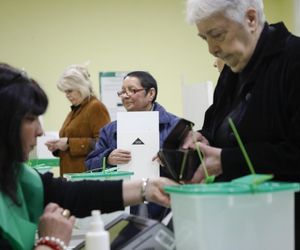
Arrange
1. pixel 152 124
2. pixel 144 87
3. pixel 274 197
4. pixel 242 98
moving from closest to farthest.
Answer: pixel 274 197 < pixel 242 98 < pixel 152 124 < pixel 144 87

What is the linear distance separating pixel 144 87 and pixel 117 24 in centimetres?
184

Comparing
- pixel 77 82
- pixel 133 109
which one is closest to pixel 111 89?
pixel 77 82

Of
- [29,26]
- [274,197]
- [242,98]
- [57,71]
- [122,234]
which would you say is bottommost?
[122,234]

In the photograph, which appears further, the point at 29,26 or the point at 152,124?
the point at 29,26

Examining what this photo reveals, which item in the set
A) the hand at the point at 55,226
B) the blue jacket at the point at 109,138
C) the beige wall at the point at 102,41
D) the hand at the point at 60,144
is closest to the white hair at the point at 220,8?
the hand at the point at 55,226

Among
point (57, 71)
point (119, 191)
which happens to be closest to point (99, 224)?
point (119, 191)

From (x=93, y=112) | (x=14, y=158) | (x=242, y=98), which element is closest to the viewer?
(x=14, y=158)

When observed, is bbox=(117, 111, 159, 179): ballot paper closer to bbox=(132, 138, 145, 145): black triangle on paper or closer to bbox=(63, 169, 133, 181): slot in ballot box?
bbox=(132, 138, 145, 145): black triangle on paper

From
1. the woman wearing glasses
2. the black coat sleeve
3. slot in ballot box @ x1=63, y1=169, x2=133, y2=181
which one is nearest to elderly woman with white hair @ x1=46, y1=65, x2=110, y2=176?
the woman wearing glasses

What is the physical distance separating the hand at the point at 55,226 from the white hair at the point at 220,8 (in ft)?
1.94

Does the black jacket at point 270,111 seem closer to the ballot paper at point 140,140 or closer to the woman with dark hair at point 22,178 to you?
the woman with dark hair at point 22,178

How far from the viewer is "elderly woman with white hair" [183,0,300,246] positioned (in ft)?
3.43

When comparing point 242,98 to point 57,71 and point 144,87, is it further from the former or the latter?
point 57,71

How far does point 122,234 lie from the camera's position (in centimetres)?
108
